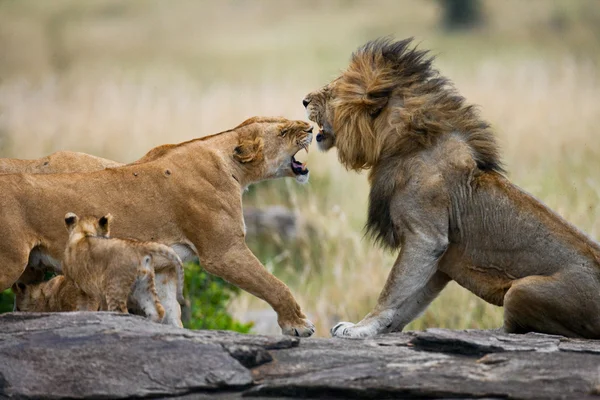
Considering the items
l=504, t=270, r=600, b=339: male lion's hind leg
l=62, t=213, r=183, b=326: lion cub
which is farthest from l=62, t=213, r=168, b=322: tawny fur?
l=504, t=270, r=600, b=339: male lion's hind leg

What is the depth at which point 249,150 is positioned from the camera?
634cm

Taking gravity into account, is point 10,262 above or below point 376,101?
below

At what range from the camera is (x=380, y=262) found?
10797 mm

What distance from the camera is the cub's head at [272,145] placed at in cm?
637

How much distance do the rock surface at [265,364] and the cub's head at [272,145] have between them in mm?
1314

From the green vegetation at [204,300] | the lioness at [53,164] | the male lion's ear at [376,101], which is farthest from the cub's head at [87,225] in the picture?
the green vegetation at [204,300]

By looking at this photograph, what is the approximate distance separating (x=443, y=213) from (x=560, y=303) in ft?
2.53

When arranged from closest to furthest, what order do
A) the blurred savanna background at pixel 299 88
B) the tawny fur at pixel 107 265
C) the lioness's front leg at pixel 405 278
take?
the tawny fur at pixel 107 265 → the lioness's front leg at pixel 405 278 → the blurred savanna background at pixel 299 88

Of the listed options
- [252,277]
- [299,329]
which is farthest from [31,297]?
[299,329]

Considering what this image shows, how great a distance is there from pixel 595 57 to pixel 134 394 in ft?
67.3

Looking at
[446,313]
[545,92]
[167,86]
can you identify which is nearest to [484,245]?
[446,313]

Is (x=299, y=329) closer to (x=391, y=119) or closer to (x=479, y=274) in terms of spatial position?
(x=479, y=274)

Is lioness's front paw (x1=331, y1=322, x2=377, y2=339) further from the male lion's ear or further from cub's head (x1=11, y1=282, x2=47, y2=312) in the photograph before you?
cub's head (x1=11, y1=282, x2=47, y2=312)

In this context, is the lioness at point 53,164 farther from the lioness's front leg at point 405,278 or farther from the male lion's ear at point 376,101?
the lioness's front leg at point 405,278
